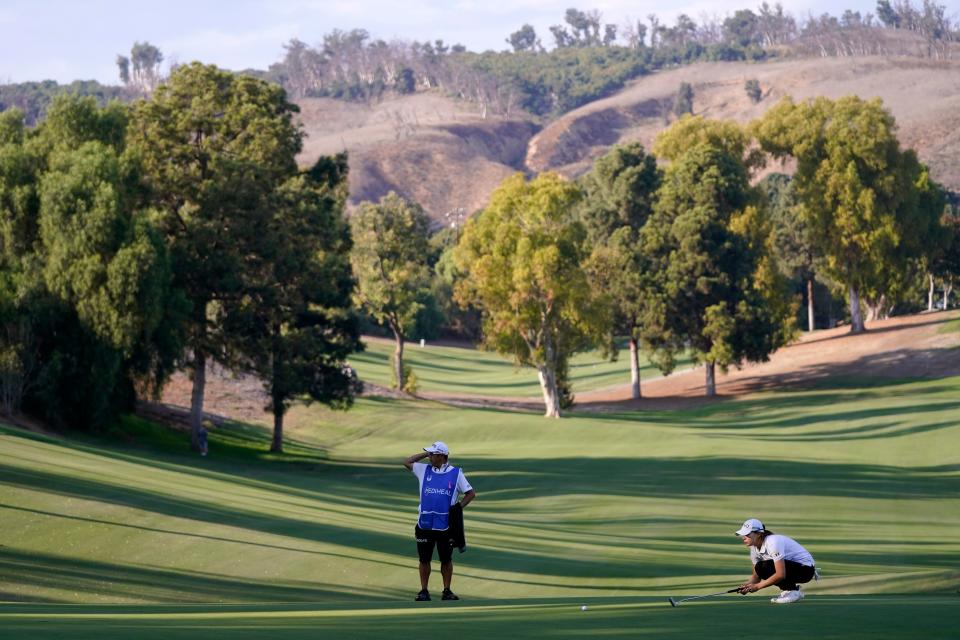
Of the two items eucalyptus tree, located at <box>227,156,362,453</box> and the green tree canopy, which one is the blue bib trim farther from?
the green tree canopy

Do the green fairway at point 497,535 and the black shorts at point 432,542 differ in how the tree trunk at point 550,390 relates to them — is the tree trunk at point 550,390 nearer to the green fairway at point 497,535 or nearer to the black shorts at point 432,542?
the green fairway at point 497,535

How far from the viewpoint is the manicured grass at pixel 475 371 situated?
89.1 metres

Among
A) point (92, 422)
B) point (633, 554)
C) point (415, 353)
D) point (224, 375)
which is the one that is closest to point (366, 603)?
point (633, 554)

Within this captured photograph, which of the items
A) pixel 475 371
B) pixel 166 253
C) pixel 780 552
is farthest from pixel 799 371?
pixel 780 552

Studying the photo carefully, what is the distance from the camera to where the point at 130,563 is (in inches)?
735

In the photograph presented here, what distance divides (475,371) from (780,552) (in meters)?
91.1

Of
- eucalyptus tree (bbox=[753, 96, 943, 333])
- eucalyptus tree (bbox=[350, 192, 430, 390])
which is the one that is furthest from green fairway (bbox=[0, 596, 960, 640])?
eucalyptus tree (bbox=[753, 96, 943, 333])

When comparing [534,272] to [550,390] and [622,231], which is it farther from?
→ [622,231]

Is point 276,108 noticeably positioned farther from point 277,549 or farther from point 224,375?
point 277,549

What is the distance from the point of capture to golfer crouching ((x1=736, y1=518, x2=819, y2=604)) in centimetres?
1330

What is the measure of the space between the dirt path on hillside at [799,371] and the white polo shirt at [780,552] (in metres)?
52.4

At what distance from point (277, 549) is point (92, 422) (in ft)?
80.8

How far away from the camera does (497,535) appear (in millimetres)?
25531

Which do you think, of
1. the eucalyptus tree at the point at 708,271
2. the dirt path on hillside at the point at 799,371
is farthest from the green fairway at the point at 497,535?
the dirt path on hillside at the point at 799,371
